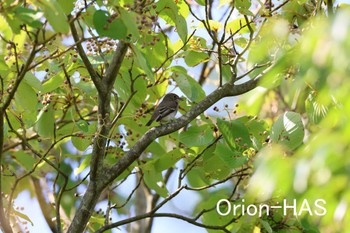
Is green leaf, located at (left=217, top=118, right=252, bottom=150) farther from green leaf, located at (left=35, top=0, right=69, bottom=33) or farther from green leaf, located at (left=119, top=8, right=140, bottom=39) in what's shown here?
green leaf, located at (left=35, top=0, right=69, bottom=33)

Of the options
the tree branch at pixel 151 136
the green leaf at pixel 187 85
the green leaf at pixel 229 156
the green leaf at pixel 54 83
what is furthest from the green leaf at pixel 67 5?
the green leaf at pixel 229 156

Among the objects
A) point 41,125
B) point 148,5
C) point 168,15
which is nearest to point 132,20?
point 148,5

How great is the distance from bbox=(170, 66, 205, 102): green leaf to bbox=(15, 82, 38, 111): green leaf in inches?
44.4

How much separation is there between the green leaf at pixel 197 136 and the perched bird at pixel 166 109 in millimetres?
568

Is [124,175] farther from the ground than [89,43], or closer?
closer

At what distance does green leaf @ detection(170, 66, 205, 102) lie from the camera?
5605mm

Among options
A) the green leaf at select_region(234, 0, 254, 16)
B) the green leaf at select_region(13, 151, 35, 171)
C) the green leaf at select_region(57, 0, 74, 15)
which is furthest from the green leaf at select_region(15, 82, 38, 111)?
the green leaf at select_region(13, 151, 35, 171)

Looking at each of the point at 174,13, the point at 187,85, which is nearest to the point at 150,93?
the point at 187,85

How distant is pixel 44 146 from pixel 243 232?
3263 millimetres

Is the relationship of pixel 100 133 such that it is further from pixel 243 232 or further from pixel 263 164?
pixel 263 164

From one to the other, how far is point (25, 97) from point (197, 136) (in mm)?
1213

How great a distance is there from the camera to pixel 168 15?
518cm

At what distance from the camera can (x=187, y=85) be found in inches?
221

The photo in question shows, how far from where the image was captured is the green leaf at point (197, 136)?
542cm
